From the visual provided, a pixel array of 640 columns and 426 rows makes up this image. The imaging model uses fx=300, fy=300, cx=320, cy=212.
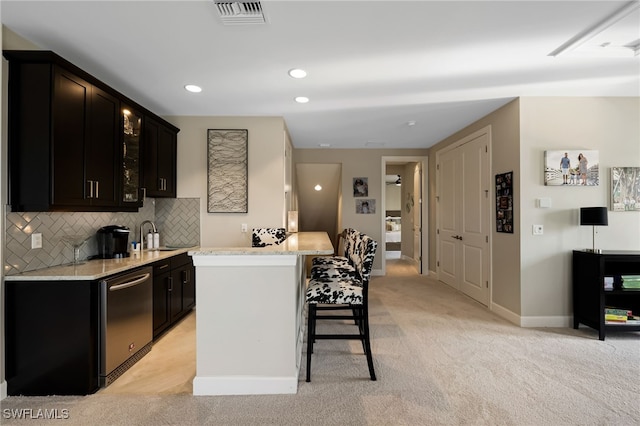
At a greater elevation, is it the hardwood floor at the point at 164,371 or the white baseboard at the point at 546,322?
the white baseboard at the point at 546,322

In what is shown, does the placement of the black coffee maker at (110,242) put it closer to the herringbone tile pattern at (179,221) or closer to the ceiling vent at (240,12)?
the herringbone tile pattern at (179,221)

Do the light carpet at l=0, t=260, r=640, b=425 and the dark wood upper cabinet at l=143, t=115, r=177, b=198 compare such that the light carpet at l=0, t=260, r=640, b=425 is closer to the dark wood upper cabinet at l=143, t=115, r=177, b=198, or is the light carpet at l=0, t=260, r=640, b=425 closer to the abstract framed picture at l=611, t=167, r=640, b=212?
the abstract framed picture at l=611, t=167, r=640, b=212

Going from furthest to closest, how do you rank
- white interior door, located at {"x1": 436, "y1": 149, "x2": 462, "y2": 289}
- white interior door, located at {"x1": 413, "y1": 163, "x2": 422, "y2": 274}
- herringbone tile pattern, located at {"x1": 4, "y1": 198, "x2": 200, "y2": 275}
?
white interior door, located at {"x1": 413, "y1": 163, "x2": 422, "y2": 274} → white interior door, located at {"x1": 436, "y1": 149, "x2": 462, "y2": 289} → herringbone tile pattern, located at {"x1": 4, "y1": 198, "x2": 200, "y2": 275}

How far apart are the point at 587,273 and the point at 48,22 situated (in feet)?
17.0

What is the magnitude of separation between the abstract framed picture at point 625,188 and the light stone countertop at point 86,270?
4.95m

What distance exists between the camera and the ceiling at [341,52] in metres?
1.92

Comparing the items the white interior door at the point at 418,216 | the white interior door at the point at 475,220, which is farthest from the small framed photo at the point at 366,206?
→ the white interior door at the point at 475,220

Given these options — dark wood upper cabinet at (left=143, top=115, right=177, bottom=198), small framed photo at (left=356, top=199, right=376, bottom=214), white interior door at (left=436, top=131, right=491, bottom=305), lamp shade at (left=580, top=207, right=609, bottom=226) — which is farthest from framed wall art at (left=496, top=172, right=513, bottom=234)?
dark wood upper cabinet at (left=143, top=115, right=177, bottom=198)

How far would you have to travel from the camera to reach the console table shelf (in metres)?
3.01

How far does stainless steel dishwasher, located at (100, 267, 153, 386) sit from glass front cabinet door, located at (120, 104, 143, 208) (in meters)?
0.82

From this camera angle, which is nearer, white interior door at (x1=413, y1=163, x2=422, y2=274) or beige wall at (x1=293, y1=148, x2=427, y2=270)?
beige wall at (x1=293, y1=148, x2=427, y2=270)

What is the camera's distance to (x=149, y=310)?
2740mm

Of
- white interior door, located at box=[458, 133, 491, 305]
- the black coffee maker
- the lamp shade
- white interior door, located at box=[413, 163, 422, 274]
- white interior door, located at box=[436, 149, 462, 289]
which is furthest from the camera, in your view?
white interior door, located at box=[413, 163, 422, 274]

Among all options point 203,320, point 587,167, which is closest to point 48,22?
point 203,320
